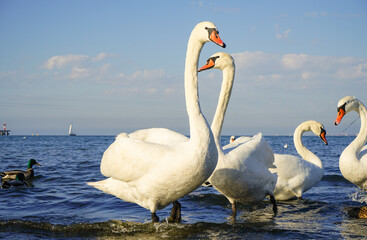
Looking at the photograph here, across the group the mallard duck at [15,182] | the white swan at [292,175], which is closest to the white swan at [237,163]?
the white swan at [292,175]

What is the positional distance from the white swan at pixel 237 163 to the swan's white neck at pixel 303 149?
3089 mm

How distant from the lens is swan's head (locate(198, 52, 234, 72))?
6996 mm

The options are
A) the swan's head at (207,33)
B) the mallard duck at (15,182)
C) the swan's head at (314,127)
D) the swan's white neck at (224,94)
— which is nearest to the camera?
the swan's head at (207,33)

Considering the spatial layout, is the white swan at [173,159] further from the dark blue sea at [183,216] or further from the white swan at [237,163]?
the white swan at [237,163]

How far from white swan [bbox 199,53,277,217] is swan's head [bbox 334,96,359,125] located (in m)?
3.16

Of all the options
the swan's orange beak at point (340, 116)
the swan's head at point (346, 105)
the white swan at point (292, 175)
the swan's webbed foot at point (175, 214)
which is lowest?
the swan's webbed foot at point (175, 214)

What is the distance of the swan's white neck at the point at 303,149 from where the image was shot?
9664mm

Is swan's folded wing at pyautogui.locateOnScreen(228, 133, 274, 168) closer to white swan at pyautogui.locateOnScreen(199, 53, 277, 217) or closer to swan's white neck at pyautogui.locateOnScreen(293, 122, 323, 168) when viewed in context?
white swan at pyautogui.locateOnScreen(199, 53, 277, 217)

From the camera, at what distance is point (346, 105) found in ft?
30.2

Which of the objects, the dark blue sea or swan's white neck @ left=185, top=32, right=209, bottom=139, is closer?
swan's white neck @ left=185, top=32, right=209, bottom=139

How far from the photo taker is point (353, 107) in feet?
30.4

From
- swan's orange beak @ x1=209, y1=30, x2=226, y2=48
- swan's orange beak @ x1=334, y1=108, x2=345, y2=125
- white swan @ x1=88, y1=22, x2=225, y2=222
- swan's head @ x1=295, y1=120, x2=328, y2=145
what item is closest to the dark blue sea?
white swan @ x1=88, y1=22, x2=225, y2=222

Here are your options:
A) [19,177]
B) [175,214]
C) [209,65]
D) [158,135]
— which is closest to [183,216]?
[175,214]

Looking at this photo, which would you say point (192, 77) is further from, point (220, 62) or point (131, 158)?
point (220, 62)
